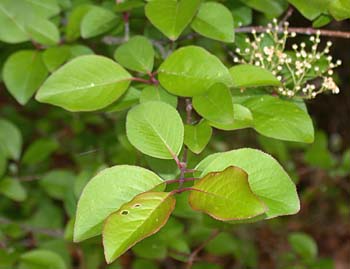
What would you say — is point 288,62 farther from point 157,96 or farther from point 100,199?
point 100,199

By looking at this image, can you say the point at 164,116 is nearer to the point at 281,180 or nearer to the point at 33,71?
the point at 281,180

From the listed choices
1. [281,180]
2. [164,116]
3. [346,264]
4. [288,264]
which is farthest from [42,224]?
[346,264]

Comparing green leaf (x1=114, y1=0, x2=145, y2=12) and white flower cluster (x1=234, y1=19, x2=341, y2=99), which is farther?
green leaf (x1=114, y1=0, x2=145, y2=12)

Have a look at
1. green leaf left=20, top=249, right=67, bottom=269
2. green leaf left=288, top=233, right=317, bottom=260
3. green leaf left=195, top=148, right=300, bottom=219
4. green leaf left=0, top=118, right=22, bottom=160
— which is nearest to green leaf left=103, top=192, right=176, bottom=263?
green leaf left=195, top=148, right=300, bottom=219

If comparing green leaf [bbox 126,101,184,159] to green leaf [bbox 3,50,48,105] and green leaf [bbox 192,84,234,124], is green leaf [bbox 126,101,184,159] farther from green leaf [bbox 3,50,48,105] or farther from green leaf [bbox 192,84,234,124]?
green leaf [bbox 3,50,48,105]

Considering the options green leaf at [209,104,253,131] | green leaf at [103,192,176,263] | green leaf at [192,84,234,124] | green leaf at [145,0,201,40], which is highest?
green leaf at [145,0,201,40]

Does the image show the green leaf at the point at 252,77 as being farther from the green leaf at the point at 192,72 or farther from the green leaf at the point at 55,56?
the green leaf at the point at 55,56
